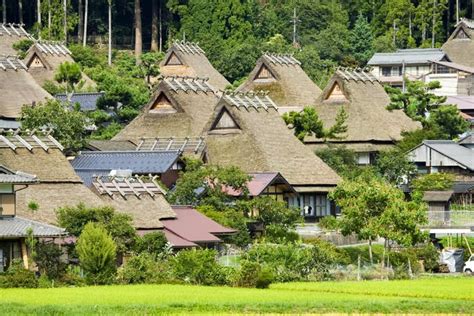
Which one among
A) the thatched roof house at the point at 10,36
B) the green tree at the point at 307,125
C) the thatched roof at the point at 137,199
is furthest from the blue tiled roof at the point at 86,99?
the thatched roof at the point at 137,199

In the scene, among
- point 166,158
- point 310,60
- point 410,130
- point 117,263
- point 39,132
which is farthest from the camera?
point 310,60

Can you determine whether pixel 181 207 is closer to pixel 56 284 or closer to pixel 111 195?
pixel 111 195

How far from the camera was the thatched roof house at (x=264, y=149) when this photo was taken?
62844mm

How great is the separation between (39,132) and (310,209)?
13188 mm

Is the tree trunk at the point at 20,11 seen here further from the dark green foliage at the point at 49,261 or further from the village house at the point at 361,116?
the dark green foliage at the point at 49,261

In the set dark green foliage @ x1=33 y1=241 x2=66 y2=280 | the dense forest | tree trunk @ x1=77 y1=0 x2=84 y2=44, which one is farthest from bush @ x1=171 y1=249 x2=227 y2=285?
tree trunk @ x1=77 y1=0 x2=84 y2=44

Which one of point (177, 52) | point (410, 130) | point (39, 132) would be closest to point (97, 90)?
point (177, 52)

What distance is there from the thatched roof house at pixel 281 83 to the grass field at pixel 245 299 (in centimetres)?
3409

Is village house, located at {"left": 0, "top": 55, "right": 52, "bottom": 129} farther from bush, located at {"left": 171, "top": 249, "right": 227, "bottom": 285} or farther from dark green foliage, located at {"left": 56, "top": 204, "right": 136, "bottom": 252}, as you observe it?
bush, located at {"left": 171, "top": 249, "right": 227, "bottom": 285}

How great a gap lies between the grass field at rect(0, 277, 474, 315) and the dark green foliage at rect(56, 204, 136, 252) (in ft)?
16.0

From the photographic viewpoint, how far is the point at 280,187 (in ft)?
200

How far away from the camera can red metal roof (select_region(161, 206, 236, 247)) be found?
5150 cm

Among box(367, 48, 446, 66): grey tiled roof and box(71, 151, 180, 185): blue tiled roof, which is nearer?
box(71, 151, 180, 185): blue tiled roof

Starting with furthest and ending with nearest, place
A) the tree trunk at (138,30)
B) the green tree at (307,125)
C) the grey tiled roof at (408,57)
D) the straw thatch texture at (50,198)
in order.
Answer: the tree trunk at (138,30), the grey tiled roof at (408,57), the green tree at (307,125), the straw thatch texture at (50,198)
